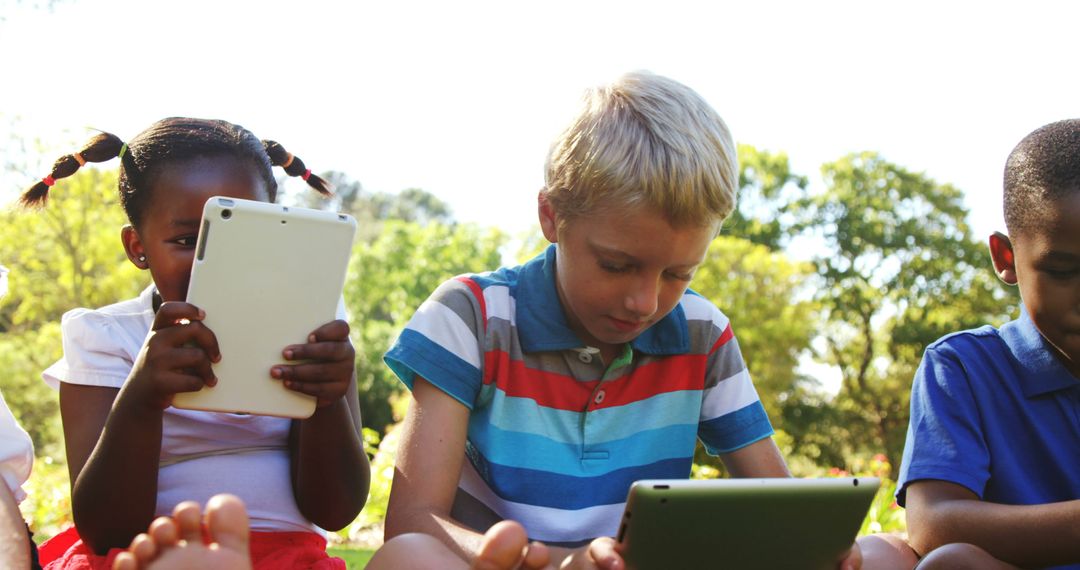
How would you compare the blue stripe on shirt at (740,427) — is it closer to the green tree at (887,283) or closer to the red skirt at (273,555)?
the red skirt at (273,555)

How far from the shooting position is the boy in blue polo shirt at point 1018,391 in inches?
93.6

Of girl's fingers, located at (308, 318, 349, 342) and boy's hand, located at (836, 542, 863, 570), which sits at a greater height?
girl's fingers, located at (308, 318, 349, 342)

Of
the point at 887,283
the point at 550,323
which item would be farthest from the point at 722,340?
the point at 887,283

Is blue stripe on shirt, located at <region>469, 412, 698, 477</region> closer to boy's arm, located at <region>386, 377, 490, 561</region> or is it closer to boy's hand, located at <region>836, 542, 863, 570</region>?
boy's arm, located at <region>386, 377, 490, 561</region>

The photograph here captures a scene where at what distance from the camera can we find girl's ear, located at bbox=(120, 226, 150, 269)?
239 centimetres

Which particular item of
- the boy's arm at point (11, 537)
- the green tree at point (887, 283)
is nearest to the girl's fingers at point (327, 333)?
the boy's arm at point (11, 537)

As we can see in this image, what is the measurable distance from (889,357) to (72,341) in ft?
74.5

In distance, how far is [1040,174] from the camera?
8.25ft

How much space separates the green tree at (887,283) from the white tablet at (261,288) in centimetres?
2082

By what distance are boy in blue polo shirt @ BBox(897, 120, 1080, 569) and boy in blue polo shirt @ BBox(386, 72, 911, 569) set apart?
38 cm

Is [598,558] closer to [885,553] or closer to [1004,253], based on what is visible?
[885,553]

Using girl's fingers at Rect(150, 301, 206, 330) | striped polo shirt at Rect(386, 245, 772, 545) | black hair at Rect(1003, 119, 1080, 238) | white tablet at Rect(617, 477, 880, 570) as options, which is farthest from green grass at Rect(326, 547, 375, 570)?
black hair at Rect(1003, 119, 1080, 238)

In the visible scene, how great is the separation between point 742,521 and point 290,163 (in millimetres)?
1596

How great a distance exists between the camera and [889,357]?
2302 centimetres
